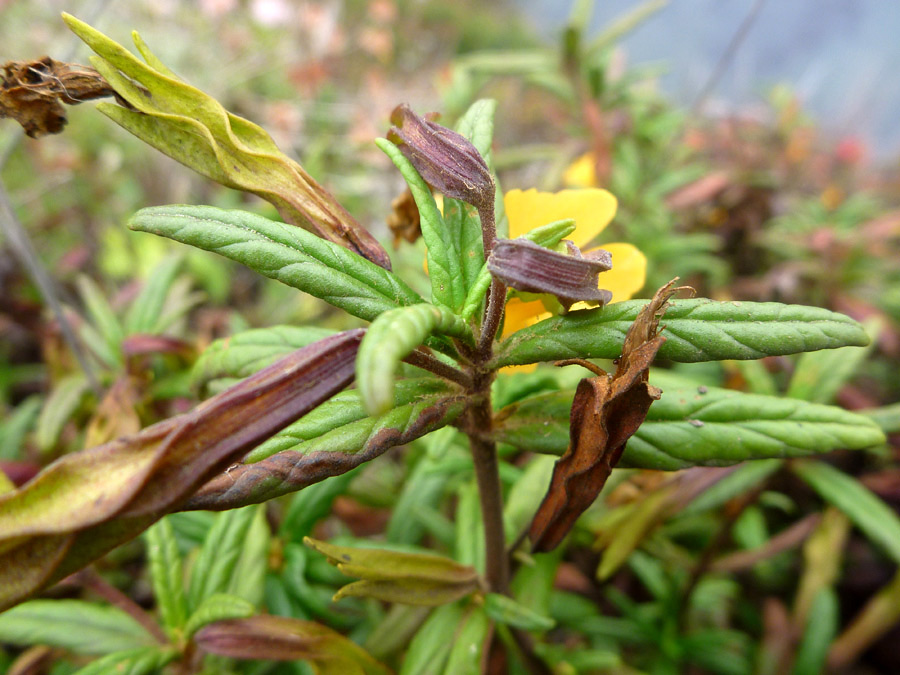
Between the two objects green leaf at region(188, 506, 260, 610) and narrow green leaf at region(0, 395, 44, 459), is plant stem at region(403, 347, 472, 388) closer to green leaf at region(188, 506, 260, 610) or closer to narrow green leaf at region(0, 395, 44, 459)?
green leaf at region(188, 506, 260, 610)

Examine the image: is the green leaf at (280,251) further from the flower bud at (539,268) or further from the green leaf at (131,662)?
the green leaf at (131,662)

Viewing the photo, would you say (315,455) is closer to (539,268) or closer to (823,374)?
(539,268)

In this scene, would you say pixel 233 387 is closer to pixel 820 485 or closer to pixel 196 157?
pixel 196 157

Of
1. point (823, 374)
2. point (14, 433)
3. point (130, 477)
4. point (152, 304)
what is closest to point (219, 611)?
point (130, 477)

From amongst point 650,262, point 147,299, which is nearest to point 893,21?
point 650,262

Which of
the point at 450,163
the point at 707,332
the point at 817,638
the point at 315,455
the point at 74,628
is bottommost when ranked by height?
the point at 817,638

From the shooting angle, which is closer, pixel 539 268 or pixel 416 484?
pixel 539 268

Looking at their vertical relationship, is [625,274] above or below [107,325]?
above
